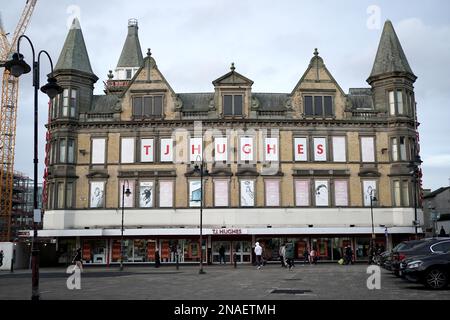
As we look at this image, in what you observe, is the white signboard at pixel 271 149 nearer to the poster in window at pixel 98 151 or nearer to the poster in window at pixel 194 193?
the poster in window at pixel 194 193

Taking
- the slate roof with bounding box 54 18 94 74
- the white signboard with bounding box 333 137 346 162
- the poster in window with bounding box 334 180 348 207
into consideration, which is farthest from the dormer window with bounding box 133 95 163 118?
the poster in window with bounding box 334 180 348 207

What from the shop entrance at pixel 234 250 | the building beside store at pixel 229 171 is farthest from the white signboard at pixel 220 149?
the shop entrance at pixel 234 250

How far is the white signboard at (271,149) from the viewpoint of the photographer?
153ft

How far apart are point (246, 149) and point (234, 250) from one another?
9.16m

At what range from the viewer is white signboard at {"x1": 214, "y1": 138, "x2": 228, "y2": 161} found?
46781mm

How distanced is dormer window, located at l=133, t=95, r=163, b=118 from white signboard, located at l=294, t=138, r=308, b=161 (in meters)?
12.8

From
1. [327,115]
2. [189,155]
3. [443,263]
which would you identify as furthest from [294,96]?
[443,263]

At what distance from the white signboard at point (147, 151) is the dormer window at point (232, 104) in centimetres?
731

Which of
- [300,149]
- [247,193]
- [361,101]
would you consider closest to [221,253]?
[247,193]

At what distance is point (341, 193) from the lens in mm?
46656

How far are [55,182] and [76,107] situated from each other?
7.22 metres

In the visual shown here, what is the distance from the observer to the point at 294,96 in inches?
1901

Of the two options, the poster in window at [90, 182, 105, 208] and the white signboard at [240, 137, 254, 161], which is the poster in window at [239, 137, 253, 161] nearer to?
the white signboard at [240, 137, 254, 161]

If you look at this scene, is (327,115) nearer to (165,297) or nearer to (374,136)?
(374,136)
